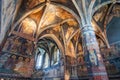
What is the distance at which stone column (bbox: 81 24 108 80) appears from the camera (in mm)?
6843

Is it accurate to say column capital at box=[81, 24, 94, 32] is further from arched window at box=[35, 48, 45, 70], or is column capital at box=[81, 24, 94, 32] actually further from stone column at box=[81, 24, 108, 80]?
arched window at box=[35, 48, 45, 70]

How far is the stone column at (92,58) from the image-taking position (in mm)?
6843

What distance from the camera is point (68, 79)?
11930 millimetres

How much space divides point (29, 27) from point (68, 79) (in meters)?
6.18

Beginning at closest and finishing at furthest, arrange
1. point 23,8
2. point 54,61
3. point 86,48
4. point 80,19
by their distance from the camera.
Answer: point 86,48, point 80,19, point 23,8, point 54,61

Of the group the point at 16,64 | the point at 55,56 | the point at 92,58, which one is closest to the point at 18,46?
the point at 16,64

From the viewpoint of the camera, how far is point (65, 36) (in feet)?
44.2

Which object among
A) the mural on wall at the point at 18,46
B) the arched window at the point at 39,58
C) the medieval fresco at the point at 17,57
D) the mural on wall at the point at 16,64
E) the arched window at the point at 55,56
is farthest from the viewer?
the arched window at the point at 39,58

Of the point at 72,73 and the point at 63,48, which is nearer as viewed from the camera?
the point at 72,73

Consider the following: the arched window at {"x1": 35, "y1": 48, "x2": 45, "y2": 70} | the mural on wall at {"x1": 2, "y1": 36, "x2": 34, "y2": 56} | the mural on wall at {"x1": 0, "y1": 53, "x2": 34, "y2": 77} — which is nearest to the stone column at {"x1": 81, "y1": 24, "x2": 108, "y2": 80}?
the mural on wall at {"x1": 0, "y1": 53, "x2": 34, "y2": 77}

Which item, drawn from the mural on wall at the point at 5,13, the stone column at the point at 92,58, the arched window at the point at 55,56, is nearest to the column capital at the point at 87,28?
the stone column at the point at 92,58

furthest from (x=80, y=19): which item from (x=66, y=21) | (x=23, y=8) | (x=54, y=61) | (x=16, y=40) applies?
(x=54, y=61)

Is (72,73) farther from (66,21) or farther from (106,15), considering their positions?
(106,15)

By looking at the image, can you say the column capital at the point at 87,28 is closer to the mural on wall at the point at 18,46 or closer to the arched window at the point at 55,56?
the mural on wall at the point at 18,46
